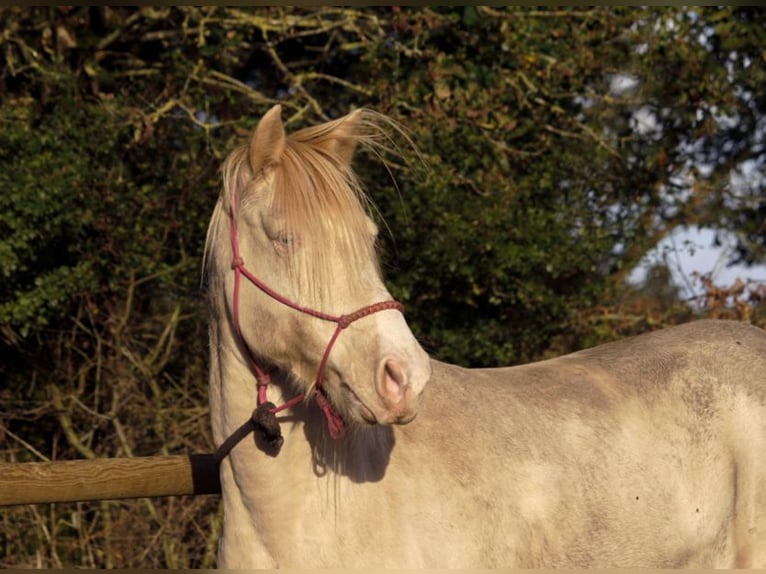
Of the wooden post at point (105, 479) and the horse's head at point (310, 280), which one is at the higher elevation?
the horse's head at point (310, 280)

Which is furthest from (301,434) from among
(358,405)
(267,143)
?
(267,143)

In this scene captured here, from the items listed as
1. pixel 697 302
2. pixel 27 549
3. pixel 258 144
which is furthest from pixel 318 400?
pixel 697 302

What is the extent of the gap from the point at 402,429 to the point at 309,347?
0.44 meters

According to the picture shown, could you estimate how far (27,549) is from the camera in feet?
21.1

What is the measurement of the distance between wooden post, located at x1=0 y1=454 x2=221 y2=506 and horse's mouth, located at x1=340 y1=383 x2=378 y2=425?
4.08ft

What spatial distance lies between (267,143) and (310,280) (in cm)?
44

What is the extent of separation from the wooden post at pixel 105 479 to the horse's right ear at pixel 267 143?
1.34 meters

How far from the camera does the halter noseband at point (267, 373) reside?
258 cm

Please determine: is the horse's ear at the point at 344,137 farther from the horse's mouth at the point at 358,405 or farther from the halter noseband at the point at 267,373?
the horse's mouth at the point at 358,405

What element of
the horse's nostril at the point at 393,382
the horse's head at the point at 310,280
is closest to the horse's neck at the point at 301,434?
the horse's head at the point at 310,280

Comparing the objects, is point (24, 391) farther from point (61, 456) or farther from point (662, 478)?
point (662, 478)

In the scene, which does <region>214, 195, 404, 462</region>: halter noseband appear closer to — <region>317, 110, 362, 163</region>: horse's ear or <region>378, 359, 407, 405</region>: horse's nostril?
<region>378, 359, 407, 405</region>: horse's nostril

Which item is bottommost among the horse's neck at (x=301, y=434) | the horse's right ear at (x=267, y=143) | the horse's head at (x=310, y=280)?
the horse's neck at (x=301, y=434)

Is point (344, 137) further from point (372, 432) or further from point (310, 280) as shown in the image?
point (372, 432)
